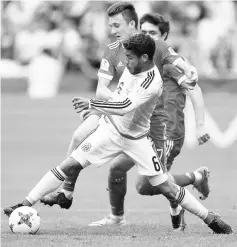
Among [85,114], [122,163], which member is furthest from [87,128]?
[85,114]

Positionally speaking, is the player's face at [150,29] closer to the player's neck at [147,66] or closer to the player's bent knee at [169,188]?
the player's neck at [147,66]

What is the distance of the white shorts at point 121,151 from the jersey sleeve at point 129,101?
44cm

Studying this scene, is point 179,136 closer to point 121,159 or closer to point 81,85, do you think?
point 121,159

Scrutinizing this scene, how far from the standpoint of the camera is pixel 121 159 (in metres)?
8.89

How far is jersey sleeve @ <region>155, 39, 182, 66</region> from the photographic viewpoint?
8.52 metres

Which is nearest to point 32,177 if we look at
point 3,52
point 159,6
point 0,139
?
point 0,139

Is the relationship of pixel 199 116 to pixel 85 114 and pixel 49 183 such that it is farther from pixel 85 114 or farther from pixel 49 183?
pixel 49 183

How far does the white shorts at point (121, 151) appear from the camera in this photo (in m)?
8.02

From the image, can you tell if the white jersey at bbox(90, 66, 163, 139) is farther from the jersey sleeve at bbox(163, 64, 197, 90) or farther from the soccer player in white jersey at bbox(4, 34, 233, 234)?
the jersey sleeve at bbox(163, 64, 197, 90)

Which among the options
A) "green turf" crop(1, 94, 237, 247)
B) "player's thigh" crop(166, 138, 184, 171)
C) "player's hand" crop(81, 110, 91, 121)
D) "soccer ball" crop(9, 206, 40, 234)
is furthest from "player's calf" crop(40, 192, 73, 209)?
"player's thigh" crop(166, 138, 184, 171)

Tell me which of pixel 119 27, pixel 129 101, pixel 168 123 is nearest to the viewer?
pixel 129 101

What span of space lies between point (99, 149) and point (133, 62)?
93 centimetres

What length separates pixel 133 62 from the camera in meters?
7.79

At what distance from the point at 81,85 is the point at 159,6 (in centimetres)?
292
